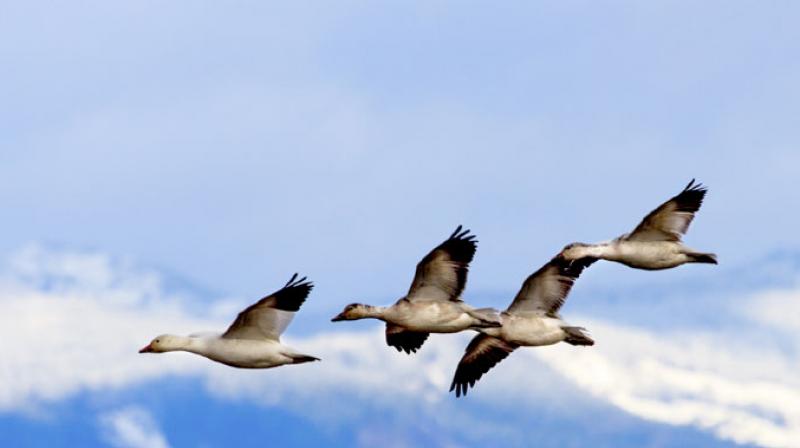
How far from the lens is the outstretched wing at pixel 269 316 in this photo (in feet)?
128

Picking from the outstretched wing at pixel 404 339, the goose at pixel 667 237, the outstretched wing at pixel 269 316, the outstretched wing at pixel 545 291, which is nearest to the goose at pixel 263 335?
the outstretched wing at pixel 269 316

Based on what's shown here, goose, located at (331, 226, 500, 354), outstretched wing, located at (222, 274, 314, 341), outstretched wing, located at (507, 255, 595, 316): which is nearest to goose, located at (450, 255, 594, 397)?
outstretched wing, located at (507, 255, 595, 316)

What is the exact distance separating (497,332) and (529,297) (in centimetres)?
103

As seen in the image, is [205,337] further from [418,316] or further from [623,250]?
[623,250]

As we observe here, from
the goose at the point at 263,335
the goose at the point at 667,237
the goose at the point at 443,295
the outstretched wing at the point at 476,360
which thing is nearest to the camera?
the goose at the point at 263,335

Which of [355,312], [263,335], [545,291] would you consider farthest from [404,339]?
[263,335]

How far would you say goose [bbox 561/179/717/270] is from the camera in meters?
42.6

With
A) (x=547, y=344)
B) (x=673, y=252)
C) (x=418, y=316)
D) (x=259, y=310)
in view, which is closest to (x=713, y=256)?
(x=673, y=252)

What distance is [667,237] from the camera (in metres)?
42.7

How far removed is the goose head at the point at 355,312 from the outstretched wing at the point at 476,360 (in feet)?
12.8

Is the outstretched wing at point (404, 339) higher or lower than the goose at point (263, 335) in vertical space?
higher

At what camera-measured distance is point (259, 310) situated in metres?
38.9

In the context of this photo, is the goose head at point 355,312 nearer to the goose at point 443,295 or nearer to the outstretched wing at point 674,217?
the goose at point 443,295

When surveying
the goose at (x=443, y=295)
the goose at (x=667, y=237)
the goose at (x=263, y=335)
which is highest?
the goose at (x=667, y=237)
